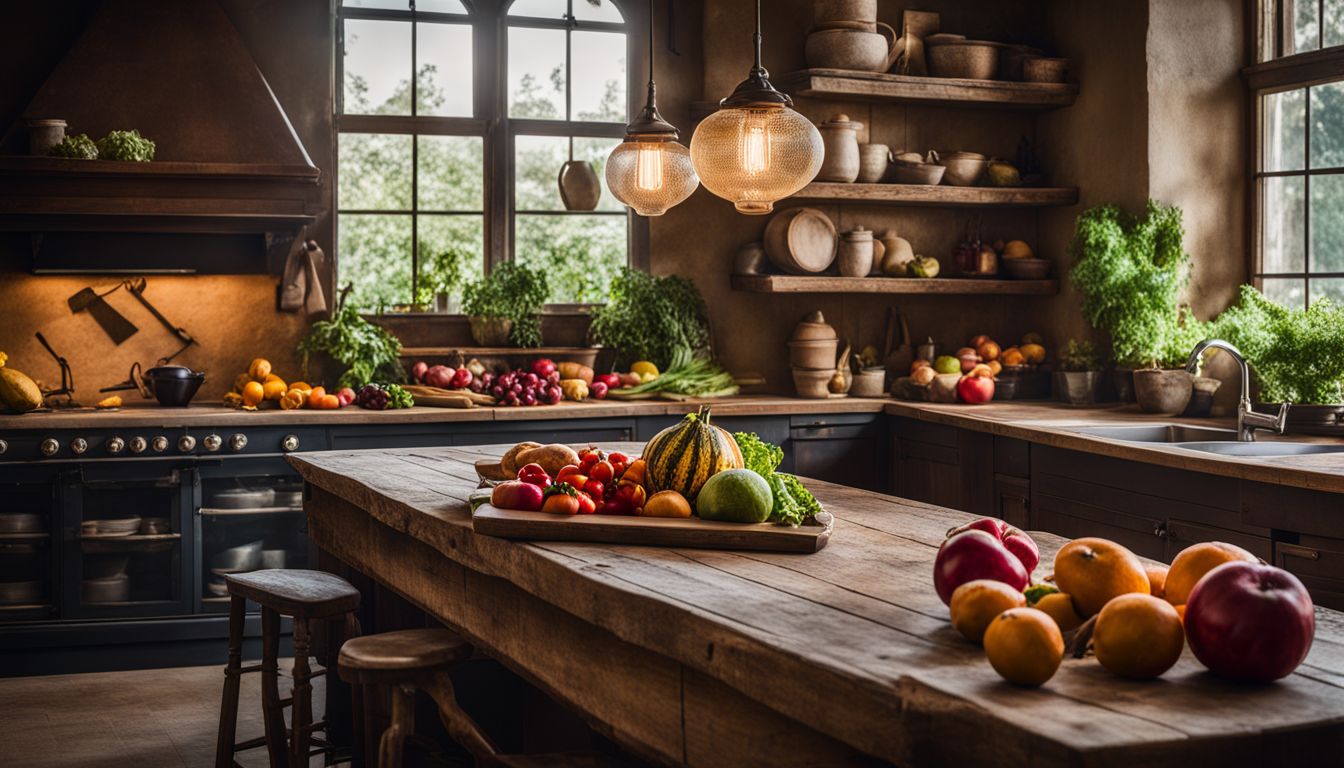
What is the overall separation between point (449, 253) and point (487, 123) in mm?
698

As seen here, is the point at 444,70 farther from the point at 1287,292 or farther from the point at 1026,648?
the point at 1026,648

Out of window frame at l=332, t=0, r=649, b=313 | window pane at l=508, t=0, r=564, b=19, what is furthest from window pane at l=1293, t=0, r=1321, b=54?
window pane at l=508, t=0, r=564, b=19

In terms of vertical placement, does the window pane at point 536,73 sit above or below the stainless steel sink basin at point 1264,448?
above

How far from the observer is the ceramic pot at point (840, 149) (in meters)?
6.49

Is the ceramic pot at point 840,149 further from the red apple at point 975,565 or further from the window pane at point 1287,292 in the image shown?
the red apple at point 975,565

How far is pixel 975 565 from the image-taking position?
208 cm

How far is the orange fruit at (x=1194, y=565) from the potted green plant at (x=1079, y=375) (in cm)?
428

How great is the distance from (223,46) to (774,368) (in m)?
3.14

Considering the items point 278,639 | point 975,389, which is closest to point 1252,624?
point 278,639

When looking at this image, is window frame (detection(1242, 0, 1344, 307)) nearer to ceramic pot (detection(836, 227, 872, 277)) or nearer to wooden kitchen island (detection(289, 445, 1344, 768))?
ceramic pot (detection(836, 227, 872, 277))

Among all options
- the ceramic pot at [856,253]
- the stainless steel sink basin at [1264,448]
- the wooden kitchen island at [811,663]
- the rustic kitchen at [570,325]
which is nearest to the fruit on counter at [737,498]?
the rustic kitchen at [570,325]

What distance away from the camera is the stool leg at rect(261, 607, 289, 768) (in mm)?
3764

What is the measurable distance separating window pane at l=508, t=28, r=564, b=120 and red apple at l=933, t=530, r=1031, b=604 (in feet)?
16.5

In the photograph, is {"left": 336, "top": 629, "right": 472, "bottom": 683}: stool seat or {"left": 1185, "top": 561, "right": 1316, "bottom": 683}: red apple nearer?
{"left": 1185, "top": 561, "right": 1316, "bottom": 683}: red apple
